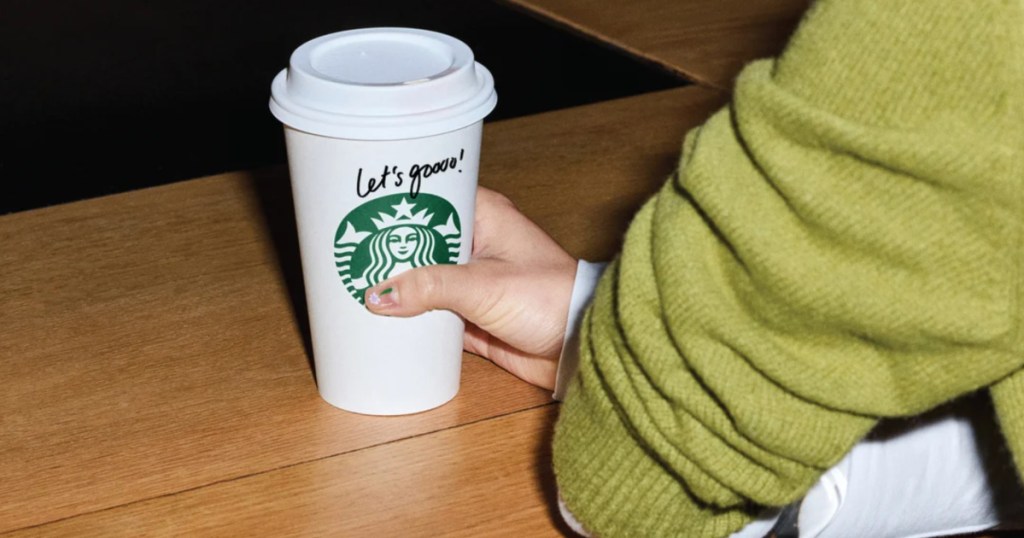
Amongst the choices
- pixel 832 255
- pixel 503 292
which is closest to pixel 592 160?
pixel 503 292

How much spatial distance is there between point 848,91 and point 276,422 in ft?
1.46

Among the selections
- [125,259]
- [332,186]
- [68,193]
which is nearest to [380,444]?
[332,186]

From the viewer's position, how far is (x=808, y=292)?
0.53m

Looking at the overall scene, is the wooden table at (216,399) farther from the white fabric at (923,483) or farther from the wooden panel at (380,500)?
the white fabric at (923,483)

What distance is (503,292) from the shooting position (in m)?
0.83

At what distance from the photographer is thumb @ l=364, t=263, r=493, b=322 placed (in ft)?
Answer: 2.49

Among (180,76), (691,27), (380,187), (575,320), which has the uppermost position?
(380,187)

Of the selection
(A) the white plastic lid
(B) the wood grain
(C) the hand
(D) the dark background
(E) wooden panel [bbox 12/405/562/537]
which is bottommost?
(D) the dark background

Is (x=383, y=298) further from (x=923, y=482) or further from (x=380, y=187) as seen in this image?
(x=923, y=482)

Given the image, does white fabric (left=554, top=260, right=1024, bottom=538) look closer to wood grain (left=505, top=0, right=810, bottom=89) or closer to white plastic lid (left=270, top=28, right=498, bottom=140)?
white plastic lid (left=270, top=28, right=498, bottom=140)

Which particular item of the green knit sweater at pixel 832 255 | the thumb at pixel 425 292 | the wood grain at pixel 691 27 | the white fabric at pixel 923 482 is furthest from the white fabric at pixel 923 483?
the wood grain at pixel 691 27

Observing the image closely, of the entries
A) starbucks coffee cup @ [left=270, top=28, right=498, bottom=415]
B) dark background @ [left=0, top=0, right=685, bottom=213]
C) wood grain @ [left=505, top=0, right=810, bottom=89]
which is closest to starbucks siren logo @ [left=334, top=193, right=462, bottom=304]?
starbucks coffee cup @ [left=270, top=28, right=498, bottom=415]

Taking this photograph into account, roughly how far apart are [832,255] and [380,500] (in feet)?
1.08

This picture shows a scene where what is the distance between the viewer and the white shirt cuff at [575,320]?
792 mm
